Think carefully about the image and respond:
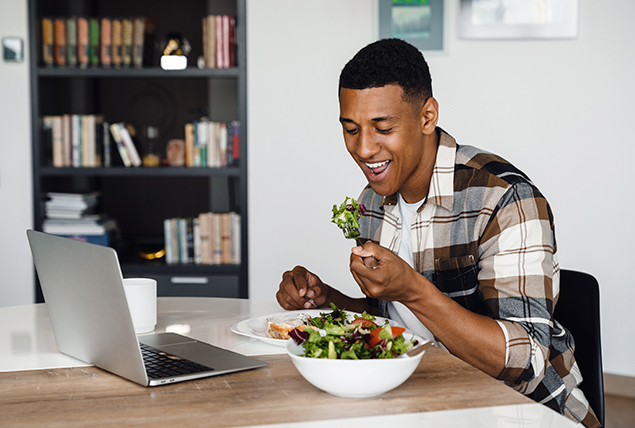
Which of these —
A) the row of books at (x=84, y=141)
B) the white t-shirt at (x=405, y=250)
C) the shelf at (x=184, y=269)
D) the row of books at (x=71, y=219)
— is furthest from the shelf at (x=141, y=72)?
the white t-shirt at (x=405, y=250)

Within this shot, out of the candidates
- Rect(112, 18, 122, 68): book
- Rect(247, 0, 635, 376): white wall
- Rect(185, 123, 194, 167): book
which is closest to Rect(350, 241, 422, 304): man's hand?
Rect(247, 0, 635, 376): white wall

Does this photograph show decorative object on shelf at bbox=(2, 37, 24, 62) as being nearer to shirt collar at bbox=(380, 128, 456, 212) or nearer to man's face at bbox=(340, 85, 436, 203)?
man's face at bbox=(340, 85, 436, 203)

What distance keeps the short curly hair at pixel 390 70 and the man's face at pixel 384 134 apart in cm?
2

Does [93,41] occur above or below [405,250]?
above

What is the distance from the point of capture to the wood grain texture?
2.71 ft

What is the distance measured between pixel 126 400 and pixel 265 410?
208 millimetres

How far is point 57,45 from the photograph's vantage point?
3010mm

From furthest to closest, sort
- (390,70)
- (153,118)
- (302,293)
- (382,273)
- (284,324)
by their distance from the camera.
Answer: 1. (153,118)
2. (302,293)
3. (390,70)
4. (284,324)
5. (382,273)

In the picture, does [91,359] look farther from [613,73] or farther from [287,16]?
[613,73]

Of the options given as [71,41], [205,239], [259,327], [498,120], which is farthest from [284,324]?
[71,41]

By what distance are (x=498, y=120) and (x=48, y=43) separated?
7.14 feet

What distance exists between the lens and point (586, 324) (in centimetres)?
137

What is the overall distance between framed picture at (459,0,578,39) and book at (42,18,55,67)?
1.94 m

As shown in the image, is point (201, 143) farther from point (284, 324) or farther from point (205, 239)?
point (284, 324)
